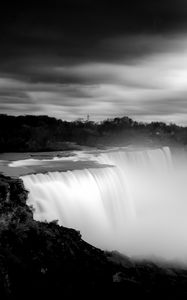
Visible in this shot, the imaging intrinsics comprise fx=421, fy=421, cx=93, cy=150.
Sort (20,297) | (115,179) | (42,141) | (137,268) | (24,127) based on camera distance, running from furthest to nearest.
A: (24,127) < (42,141) < (115,179) < (137,268) < (20,297)

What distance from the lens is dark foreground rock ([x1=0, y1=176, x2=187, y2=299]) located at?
1029 cm

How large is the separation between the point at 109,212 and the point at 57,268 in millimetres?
8162

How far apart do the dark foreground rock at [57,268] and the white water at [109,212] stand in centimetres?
270

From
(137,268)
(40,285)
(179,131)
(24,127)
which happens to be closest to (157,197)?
(137,268)

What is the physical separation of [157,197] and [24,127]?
2625cm

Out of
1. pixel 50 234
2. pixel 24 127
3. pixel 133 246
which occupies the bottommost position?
pixel 133 246

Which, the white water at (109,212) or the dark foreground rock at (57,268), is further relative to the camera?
the white water at (109,212)

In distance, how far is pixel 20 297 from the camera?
32.3 feet

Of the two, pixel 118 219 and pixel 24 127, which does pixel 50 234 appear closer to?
pixel 118 219

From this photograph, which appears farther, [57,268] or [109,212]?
[109,212]

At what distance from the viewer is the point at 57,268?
36.2 feet

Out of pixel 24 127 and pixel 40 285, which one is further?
pixel 24 127

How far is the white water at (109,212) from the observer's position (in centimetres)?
1630

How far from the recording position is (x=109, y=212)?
19031 mm
